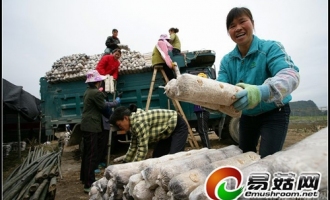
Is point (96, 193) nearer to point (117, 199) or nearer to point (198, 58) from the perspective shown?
point (117, 199)

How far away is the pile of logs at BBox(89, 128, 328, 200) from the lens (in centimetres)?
130

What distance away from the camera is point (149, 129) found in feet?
10.7

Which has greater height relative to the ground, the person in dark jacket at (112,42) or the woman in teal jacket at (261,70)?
the person in dark jacket at (112,42)

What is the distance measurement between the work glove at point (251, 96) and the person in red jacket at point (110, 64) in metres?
4.45

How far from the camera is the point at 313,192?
50.7 inches

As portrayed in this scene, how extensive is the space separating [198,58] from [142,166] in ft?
13.8

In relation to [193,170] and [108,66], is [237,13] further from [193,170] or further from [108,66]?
[108,66]

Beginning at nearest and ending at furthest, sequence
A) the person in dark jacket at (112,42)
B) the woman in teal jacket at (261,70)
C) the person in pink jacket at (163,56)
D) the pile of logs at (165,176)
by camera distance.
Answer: the pile of logs at (165,176) → the woman in teal jacket at (261,70) → the person in pink jacket at (163,56) → the person in dark jacket at (112,42)

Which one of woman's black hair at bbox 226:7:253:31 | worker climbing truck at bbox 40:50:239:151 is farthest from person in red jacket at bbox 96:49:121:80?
woman's black hair at bbox 226:7:253:31

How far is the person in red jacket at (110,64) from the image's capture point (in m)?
5.53

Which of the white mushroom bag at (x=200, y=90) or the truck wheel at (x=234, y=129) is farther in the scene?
the truck wheel at (x=234, y=129)

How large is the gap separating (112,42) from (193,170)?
5911mm

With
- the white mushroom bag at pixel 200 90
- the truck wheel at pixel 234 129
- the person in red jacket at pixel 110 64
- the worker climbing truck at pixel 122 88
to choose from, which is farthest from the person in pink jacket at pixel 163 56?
the white mushroom bag at pixel 200 90

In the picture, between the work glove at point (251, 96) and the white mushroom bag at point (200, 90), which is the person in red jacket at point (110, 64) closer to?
the white mushroom bag at point (200, 90)
